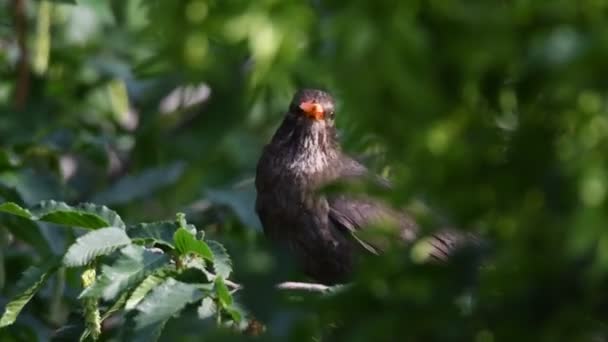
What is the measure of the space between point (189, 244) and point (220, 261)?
0.08 m

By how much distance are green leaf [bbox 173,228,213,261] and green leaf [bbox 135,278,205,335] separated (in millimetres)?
174

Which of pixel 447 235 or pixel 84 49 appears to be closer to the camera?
pixel 447 235

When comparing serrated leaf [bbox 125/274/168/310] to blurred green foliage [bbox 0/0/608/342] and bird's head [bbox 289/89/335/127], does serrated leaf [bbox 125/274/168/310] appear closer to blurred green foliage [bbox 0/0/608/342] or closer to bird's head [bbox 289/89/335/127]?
blurred green foliage [bbox 0/0/608/342]

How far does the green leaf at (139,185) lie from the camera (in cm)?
622

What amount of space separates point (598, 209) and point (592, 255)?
78mm

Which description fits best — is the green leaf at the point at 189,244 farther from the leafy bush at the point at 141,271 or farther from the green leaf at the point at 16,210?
the green leaf at the point at 16,210

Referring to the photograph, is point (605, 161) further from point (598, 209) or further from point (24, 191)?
point (24, 191)

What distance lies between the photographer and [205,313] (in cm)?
362

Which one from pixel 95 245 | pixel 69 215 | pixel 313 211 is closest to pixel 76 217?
pixel 69 215

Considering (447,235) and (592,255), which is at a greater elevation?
(592,255)

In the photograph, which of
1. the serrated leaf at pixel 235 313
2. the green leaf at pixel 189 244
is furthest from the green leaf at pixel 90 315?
the serrated leaf at pixel 235 313

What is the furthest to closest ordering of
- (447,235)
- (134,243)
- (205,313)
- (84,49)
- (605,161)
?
(84,49), (447,235), (134,243), (205,313), (605,161)

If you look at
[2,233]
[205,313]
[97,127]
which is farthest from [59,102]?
[205,313]

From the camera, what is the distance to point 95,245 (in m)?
3.85
